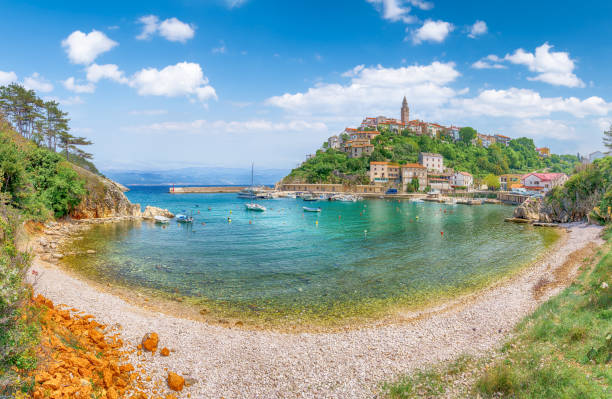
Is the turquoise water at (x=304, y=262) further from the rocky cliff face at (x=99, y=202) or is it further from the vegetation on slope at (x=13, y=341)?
the vegetation on slope at (x=13, y=341)

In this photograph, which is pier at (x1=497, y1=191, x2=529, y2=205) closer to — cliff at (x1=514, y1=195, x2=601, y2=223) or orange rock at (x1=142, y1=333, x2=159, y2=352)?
cliff at (x1=514, y1=195, x2=601, y2=223)

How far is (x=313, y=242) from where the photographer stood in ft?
111

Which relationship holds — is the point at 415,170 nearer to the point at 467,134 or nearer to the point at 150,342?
the point at 467,134

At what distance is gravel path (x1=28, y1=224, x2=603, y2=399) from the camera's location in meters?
9.30

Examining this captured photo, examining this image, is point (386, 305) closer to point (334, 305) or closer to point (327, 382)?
point (334, 305)

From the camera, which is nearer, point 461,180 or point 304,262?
point 304,262

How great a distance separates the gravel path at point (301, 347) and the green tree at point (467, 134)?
15739cm

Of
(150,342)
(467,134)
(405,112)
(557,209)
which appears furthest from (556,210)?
(405,112)

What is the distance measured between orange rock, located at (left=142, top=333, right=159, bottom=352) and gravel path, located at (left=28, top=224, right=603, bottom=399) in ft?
1.15

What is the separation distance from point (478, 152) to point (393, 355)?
158942mm

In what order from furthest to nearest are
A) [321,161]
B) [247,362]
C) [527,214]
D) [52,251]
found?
[321,161] → [527,214] → [52,251] → [247,362]

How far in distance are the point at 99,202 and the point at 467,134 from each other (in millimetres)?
160916

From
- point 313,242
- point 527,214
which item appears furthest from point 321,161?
point 313,242

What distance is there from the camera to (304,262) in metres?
25.5
